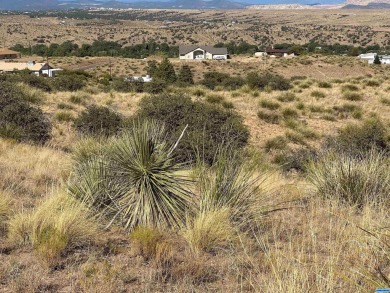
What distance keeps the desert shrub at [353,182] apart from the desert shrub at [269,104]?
52.7 ft

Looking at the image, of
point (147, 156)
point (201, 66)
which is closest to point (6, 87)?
point (147, 156)

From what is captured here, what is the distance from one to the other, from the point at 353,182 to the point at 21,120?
35.7 ft

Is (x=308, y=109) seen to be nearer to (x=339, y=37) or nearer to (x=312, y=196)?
(x=312, y=196)

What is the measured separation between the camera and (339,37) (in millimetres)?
127062

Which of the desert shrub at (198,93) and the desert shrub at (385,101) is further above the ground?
the desert shrub at (198,93)

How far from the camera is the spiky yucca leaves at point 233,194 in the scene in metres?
5.50

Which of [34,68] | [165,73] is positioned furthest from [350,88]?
[34,68]

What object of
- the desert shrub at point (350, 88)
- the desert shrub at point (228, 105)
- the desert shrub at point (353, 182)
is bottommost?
the desert shrub at point (350, 88)

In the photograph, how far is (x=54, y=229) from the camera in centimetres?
483

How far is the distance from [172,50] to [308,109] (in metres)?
71.6

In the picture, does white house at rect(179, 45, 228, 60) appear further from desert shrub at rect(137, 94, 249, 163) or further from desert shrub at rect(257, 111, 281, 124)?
desert shrub at rect(137, 94, 249, 163)

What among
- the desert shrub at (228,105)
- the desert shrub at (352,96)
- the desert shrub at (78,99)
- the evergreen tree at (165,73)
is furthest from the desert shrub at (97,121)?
the evergreen tree at (165,73)

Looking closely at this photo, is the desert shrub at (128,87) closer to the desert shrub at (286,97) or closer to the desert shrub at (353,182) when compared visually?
the desert shrub at (286,97)

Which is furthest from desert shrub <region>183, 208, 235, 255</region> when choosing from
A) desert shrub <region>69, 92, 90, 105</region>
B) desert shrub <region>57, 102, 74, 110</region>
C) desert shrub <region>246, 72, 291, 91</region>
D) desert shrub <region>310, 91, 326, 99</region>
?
desert shrub <region>246, 72, 291, 91</region>
